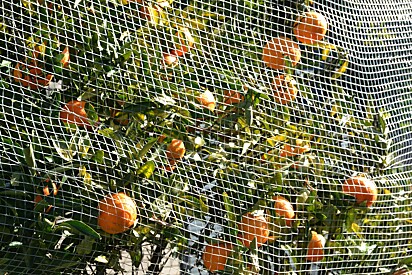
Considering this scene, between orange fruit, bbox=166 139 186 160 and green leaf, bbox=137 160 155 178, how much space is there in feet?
Result: 0.20

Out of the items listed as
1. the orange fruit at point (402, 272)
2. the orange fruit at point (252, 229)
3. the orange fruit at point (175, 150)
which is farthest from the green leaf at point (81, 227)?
the orange fruit at point (402, 272)

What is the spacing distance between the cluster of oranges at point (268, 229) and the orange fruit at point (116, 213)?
0.73ft

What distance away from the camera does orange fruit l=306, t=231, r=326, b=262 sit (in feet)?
5.39

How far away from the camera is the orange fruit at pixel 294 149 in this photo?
5.42 ft

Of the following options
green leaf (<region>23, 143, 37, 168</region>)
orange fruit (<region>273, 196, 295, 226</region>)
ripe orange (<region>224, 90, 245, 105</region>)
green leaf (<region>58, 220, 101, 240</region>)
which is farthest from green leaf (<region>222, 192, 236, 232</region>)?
green leaf (<region>23, 143, 37, 168</region>)

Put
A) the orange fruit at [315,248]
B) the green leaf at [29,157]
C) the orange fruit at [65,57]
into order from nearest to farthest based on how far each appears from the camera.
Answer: the green leaf at [29,157], the orange fruit at [65,57], the orange fruit at [315,248]

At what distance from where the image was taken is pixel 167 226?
4.70 ft

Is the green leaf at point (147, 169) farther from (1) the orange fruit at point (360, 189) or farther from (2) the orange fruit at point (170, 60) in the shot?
(1) the orange fruit at point (360, 189)

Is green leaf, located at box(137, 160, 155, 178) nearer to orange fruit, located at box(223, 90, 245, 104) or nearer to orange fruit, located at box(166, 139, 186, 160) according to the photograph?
orange fruit, located at box(166, 139, 186, 160)

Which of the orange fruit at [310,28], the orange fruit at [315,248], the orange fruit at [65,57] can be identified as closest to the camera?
the orange fruit at [65,57]

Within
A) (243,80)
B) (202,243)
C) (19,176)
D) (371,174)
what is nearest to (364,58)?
(371,174)

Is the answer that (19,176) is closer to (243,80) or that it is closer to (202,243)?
(202,243)

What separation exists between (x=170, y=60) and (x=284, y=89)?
0.32 metres

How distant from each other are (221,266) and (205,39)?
52 centimetres
